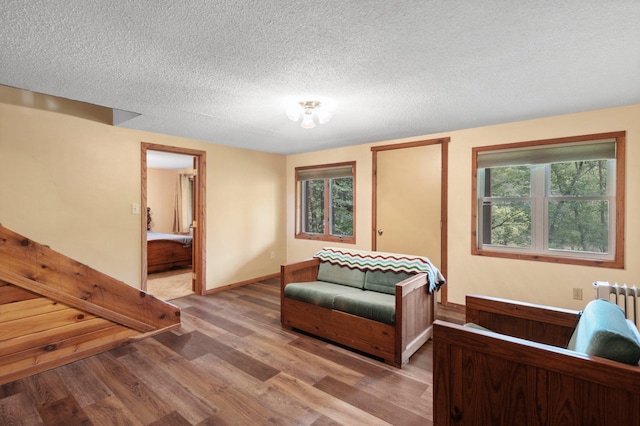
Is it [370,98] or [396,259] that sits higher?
[370,98]

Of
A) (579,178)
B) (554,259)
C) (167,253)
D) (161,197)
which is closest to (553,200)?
(579,178)

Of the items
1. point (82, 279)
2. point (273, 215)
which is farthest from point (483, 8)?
point (273, 215)

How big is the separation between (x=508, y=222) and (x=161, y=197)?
7769 mm

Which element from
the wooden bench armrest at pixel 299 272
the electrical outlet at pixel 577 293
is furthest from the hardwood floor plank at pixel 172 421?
the electrical outlet at pixel 577 293

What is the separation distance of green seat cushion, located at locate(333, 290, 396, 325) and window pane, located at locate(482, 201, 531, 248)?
67.6 inches

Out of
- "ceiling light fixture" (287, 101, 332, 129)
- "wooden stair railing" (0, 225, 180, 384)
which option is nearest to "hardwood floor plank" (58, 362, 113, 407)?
"wooden stair railing" (0, 225, 180, 384)

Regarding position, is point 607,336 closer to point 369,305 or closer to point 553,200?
point 369,305

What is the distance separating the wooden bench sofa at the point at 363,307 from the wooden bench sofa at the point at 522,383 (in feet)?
3.10

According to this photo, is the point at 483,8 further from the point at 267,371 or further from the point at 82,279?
the point at 82,279

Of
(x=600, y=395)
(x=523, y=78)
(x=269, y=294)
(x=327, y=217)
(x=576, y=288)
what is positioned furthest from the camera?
(x=327, y=217)

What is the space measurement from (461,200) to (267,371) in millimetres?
2908

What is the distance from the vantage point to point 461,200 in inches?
146

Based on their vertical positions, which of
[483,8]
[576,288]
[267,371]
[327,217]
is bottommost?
[267,371]

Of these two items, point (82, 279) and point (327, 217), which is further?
point (327, 217)
